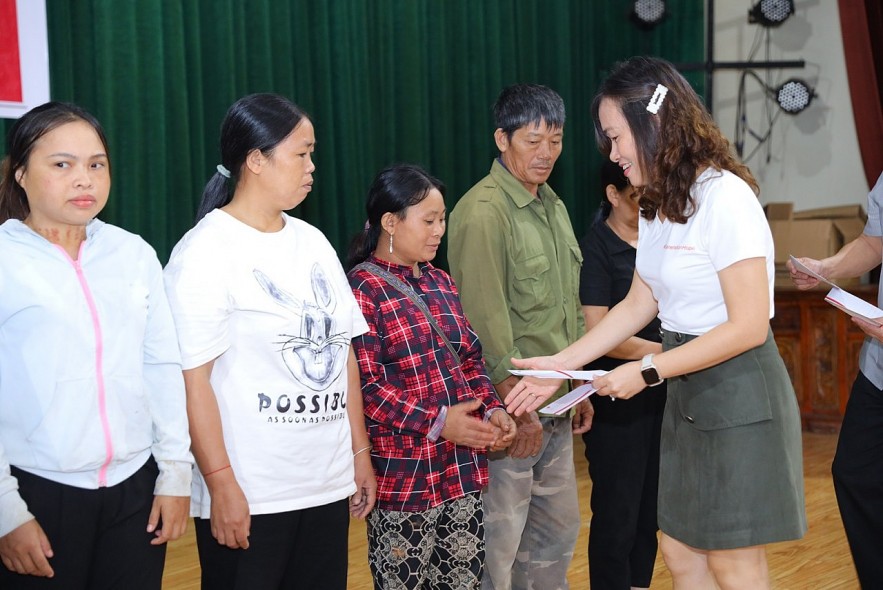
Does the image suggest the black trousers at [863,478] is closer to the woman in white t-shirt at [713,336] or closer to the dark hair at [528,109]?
the woman in white t-shirt at [713,336]

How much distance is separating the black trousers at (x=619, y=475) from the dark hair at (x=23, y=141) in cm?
165

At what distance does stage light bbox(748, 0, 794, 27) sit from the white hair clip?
15.1ft

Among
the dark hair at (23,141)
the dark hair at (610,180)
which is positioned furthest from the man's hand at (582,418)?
the dark hair at (23,141)

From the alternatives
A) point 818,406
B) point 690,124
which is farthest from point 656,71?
point 818,406

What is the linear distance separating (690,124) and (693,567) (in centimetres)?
95

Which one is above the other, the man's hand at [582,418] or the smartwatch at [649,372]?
the smartwatch at [649,372]

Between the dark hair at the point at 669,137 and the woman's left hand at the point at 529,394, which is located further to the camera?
the woman's left hand at the point at 529,394

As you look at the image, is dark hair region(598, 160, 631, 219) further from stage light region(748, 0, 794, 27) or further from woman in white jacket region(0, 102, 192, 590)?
stage light region(748, 0, 794, 27)

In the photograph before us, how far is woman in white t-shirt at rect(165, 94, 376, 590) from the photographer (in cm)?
187

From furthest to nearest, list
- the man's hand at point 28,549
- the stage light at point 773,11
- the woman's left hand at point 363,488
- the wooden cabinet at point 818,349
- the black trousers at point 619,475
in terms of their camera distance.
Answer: the stage light at point 773,11
the wooden cabinet at point 818,349
the black trousers at point 619,475
the woman's left hand at point 363,488
the man's hand at point 28,549

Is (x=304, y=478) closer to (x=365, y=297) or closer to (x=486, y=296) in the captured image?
(x=365, y=297)

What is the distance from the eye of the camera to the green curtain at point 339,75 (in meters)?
4.04

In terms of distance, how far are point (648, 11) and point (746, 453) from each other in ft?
15.4

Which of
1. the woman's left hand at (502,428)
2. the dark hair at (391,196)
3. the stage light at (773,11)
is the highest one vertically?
the stage light at (773,11)
